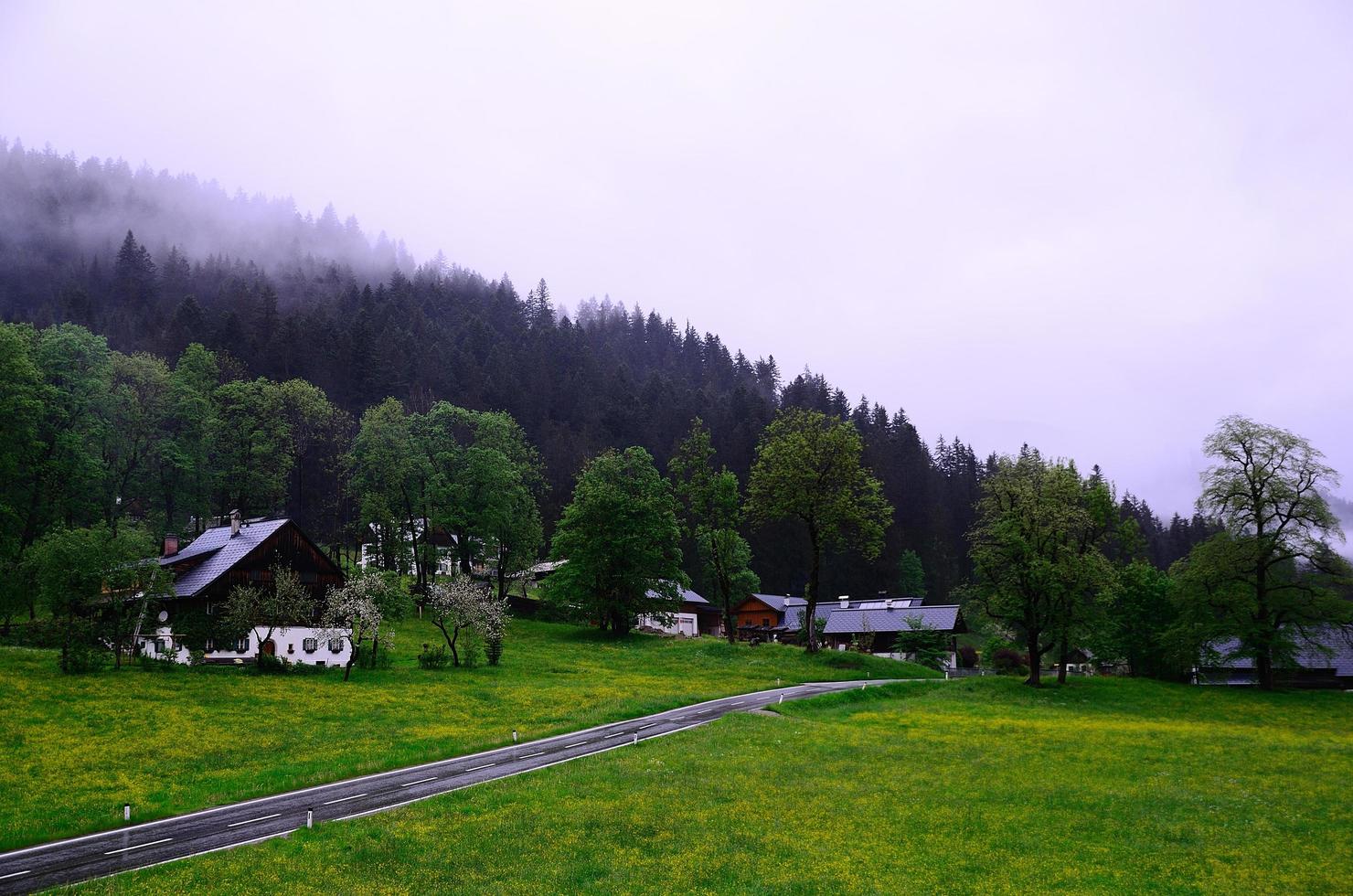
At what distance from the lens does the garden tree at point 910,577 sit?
133 m

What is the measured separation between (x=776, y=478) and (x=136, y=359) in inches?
2501

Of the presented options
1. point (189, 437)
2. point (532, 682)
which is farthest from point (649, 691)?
point (189, 437)

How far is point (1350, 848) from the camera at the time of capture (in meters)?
20.2

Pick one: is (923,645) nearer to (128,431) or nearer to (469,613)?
(469,613)

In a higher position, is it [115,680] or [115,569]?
[115,569]

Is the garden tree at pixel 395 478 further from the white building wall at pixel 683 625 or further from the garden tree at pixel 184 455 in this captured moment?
the white building wall at pixel 683 625

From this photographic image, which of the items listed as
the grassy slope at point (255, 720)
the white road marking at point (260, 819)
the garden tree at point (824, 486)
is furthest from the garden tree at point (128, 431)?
the white road marking at point (260, 819)

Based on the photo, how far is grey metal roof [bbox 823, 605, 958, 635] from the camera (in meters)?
94.3

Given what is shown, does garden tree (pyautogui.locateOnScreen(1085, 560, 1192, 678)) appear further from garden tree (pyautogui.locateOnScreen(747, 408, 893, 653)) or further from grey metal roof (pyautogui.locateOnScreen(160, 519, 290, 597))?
grey metal roof (pyautogui.locateOnScreen(160, 519, 290, 597))

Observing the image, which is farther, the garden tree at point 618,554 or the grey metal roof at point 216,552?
the garden tree at point 618,554

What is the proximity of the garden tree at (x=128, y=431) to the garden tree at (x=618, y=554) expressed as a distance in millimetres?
38443

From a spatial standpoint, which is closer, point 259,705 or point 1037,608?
point 259,705

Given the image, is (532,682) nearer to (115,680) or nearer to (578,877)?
(115,680)

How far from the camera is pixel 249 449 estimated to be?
86188mm
